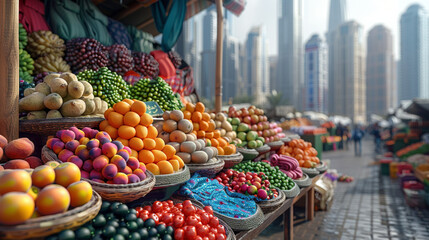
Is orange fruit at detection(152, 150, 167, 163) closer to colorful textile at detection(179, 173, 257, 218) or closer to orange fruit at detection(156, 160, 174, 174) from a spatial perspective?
orange fruit at detection(156, 160, 174, 174)

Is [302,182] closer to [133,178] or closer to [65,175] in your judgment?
[133,178]

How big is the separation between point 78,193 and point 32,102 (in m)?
1.32

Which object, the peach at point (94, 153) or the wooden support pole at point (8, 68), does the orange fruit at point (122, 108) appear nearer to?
the peach at point (94, 153)

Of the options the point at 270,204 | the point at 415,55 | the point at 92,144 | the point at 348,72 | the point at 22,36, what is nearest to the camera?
the point at 92,144

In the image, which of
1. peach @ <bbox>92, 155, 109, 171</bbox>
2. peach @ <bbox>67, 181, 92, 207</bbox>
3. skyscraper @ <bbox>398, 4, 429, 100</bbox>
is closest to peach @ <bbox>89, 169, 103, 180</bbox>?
peach @ <bbox>92, 155, 109, 171</bbox>

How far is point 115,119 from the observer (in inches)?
91.3

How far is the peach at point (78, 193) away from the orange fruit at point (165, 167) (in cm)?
85

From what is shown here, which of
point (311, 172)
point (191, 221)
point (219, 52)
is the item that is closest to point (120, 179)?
point (191, 221)

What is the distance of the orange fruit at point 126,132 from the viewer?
2283 millimetres

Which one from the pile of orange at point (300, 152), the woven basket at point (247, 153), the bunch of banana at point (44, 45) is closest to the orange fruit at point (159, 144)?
the woven basket at point (247, 153)

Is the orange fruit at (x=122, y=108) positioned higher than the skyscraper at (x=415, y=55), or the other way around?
the skyscraper at (x=415, y=55)

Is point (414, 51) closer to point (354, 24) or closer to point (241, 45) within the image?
point (354, 24)

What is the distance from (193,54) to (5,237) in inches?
2155

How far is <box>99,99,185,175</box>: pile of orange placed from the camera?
222 centimetres
